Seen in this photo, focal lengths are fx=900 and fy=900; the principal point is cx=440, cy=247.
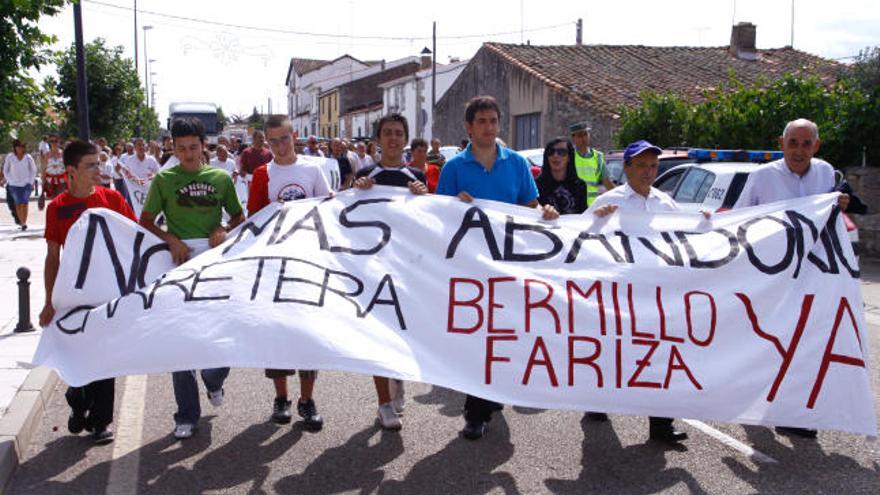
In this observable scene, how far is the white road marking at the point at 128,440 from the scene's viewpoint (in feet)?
15.0

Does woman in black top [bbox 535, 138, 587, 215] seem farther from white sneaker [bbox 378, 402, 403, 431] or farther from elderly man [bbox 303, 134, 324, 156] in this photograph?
elderly man [bbox 303, 134, 324, 156]

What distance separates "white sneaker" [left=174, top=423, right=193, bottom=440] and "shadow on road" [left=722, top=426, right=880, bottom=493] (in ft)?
10.0

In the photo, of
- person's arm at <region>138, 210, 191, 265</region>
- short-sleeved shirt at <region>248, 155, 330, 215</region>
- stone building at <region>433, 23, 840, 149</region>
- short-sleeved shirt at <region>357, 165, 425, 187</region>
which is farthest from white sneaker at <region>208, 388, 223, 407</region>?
stone building at <region>433, 23, 840, 149</region>

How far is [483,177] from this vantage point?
539 cm

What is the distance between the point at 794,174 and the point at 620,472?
7.31 feet

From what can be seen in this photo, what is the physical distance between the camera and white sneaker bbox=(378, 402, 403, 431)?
543cm

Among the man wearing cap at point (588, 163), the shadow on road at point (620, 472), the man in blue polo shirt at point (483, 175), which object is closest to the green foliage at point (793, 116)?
the man wearing cap at point (588, 163)

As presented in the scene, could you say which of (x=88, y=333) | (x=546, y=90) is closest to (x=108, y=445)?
(x=88, y=333)

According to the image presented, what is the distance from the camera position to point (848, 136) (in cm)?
1497

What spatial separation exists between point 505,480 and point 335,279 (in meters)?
1.37

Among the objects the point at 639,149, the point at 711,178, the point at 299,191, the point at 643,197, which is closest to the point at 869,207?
the point at 711,178

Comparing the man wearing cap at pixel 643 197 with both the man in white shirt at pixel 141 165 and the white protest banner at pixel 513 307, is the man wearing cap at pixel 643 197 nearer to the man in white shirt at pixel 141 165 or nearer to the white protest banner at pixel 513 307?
the white protest banner at pixel 513 307

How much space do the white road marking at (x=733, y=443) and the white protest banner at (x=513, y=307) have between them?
42cm

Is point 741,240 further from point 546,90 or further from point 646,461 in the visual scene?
point 546,90
